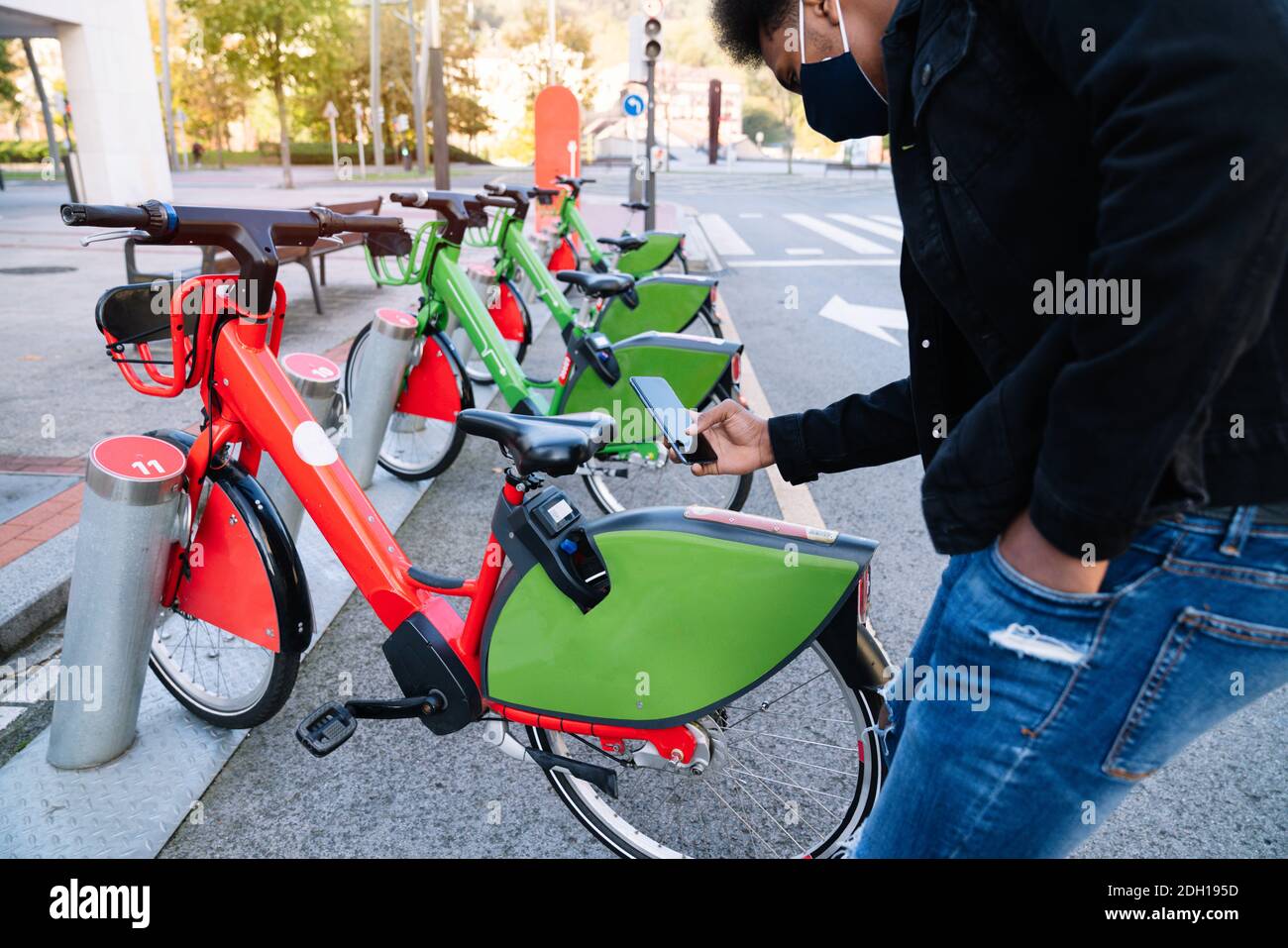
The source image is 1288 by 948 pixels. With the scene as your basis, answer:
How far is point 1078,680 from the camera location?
111 cm

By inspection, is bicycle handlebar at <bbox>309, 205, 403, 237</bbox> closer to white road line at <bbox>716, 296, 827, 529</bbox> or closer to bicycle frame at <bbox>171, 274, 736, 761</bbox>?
bicycle frame at <bbox>171, 274, 736, 761</bbox>

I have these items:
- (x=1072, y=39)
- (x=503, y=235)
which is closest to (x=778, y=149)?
(x=503, y=235)

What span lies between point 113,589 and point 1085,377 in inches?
94.7

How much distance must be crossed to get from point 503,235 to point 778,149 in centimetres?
7856

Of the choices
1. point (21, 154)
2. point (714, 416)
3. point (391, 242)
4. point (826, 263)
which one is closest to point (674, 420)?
point (714, 416)

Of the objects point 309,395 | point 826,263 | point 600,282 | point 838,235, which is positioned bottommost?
point 826,263

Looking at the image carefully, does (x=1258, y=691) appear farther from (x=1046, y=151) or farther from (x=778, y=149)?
(x=778, y=149)

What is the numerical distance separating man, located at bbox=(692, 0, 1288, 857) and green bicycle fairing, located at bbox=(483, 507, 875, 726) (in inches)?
20.1

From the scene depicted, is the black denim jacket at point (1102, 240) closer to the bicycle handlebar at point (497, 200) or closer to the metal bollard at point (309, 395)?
the metal bollard at point (309, 395)

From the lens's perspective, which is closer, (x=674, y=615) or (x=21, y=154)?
(x=674, y=615)

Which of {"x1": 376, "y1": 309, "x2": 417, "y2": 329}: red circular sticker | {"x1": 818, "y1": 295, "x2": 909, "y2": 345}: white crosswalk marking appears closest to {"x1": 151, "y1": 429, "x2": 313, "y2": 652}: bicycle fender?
{"x1": 376, "y1": 309, "x2": 417, "y2": 329}: red circular sticker

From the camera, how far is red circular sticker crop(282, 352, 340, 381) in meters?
3.12

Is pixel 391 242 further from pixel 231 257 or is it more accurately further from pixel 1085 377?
pixel 231 257

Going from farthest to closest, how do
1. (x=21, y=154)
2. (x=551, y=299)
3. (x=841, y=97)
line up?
(x=21, y=154)
(x=551, y=299)
(x=841, y=97)
